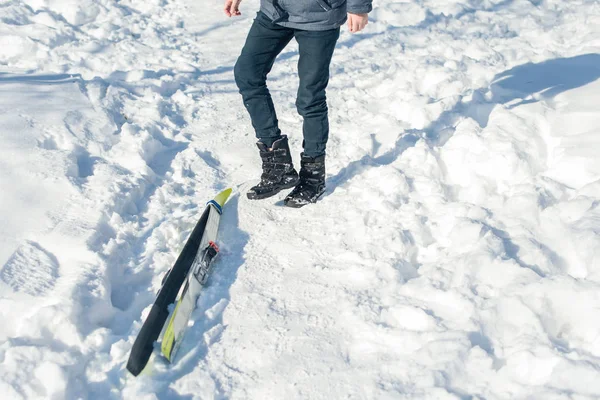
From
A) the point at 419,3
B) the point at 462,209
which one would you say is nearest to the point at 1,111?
the point at 462,209

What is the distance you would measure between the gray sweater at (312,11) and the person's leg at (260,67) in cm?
10

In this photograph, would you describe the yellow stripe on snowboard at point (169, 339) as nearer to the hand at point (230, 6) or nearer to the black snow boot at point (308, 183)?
the black snow boot at point (308, 183)

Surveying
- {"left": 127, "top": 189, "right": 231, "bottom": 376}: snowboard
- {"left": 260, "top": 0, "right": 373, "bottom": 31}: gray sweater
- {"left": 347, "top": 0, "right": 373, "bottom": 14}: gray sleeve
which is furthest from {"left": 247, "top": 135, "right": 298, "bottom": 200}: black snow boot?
{"left": 347, "top": 0, "right": 373, "bottom": 14}: gray sleeve

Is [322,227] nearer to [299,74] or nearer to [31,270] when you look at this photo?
[299,74]

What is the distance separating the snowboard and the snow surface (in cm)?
7

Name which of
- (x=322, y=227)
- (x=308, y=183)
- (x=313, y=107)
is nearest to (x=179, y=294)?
(x=322, y=227)

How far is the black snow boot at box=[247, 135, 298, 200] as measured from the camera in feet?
11.9

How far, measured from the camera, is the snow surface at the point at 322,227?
2.30 meters

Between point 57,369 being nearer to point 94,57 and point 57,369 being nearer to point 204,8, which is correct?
point 94,57

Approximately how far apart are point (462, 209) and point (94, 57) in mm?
4011

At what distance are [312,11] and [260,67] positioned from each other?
18.9 inches

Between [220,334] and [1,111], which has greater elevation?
[1,111]

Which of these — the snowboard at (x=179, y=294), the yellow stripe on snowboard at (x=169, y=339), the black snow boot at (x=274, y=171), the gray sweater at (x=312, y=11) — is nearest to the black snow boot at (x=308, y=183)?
the black snow boot at (x=274, y=171)

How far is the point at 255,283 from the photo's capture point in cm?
295
